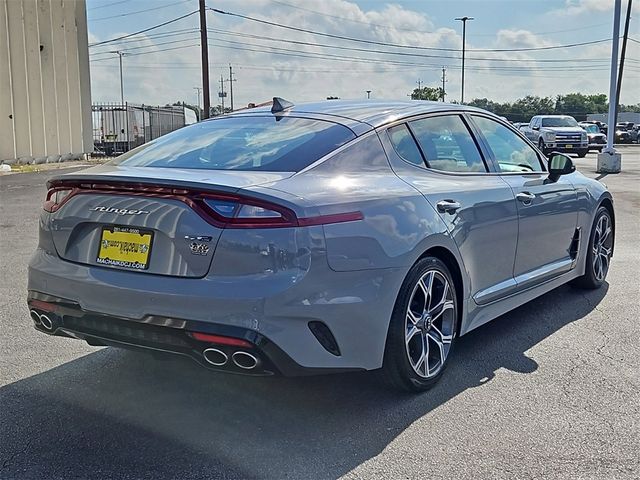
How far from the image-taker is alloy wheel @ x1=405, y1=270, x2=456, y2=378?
3502 mm

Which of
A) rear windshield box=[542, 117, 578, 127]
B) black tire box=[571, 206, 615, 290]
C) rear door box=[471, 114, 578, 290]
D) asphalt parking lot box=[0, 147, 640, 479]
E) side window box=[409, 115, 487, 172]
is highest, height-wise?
rear windshield box=[542, 117, 578, 127]

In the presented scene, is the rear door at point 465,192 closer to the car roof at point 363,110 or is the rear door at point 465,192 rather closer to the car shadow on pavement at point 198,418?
the car roof at point 363,110

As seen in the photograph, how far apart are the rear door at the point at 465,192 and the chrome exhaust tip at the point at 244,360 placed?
1363 mm

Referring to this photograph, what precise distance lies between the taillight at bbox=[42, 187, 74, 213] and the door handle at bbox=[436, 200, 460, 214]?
194cm

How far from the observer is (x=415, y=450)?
2.98 meters

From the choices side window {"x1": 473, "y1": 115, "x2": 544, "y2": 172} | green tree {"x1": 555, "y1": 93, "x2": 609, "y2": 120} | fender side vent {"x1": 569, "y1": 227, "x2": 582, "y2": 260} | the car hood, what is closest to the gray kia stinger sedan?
side window {"x1": 473, "y1": 115, "x2": 544, "y2": 172}

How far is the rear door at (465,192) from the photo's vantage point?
3.72 metres

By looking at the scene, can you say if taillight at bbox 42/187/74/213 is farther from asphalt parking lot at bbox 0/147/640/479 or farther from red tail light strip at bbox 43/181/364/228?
asphalt parking lot at bbox 0/147/640/479

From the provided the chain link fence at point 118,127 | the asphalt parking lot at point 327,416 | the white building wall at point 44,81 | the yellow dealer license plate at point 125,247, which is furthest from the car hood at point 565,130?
the yellow dealer license plate at point 125,247

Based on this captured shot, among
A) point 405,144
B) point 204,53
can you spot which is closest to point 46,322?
point 405,144

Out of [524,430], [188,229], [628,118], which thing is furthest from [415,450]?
[628,118]

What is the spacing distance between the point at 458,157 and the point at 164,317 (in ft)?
7.26

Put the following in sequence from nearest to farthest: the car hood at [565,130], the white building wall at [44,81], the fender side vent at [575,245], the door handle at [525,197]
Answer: the door handle at [525,197] → the fender side vent at [575,245] → the white building wall at [44,81] → the car hood at [565,130]

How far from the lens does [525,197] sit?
4465 mm
